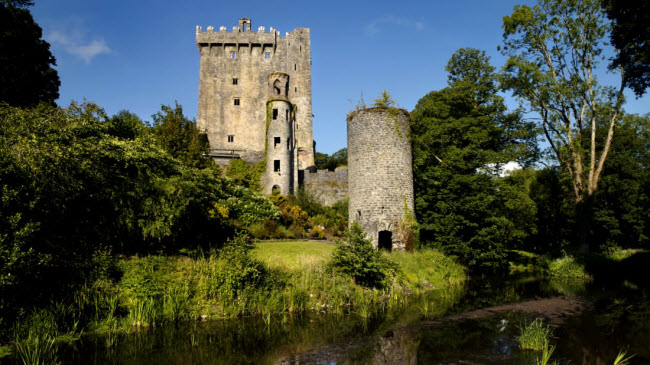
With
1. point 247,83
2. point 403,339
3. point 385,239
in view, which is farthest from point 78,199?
point 247,83

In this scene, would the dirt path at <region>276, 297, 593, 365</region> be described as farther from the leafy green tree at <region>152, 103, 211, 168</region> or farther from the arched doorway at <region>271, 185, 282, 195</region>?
the arched doorway at <region>271, 185, 282, 195</region>

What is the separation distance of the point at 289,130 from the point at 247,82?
13.1 metres

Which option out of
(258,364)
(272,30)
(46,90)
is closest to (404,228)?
(258,364)

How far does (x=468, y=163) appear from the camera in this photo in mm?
20953

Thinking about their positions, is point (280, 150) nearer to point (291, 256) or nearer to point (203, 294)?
point (291, 256)

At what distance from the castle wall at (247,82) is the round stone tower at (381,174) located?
21.8 m

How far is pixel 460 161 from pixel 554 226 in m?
14.1

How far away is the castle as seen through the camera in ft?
65.9

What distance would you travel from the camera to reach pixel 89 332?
375 inches

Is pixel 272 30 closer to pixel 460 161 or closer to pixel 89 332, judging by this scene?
pixel 460 161

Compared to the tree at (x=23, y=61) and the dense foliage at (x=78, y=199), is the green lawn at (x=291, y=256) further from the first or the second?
the tree at (x=23, y=61)

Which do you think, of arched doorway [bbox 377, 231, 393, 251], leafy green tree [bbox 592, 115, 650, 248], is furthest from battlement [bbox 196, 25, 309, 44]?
leafy green tree [bbox 592, 115, 650, 248]

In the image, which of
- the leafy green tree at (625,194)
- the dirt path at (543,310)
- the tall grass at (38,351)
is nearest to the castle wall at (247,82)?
the leafy green tree at (625,194)

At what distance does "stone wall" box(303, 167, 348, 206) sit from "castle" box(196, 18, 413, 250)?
9 centimetres
